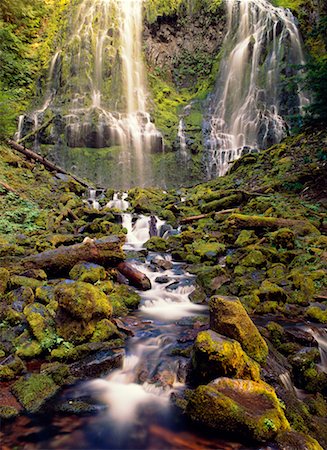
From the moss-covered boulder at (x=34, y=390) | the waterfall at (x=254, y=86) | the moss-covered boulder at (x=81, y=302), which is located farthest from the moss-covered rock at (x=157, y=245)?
the waterfall at (x=254, y=86)

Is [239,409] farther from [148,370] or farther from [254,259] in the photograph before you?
[254,259]

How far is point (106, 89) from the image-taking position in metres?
23.0

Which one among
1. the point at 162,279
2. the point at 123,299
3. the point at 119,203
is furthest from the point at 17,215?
the point at 123,299

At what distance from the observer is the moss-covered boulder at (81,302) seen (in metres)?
3.96

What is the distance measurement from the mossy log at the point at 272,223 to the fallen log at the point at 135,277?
3.73 m

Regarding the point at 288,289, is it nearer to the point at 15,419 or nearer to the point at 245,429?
the point at 245,429

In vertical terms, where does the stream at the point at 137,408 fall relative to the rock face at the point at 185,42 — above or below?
below

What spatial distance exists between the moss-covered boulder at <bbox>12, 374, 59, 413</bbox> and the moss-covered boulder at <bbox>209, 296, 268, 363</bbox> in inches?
73.8

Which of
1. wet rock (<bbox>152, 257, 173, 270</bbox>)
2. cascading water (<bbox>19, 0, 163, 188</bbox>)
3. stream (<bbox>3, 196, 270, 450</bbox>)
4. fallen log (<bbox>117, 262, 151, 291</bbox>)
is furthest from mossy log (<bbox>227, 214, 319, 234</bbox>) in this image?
cascading water (<bbox>19, 0, 163, 188</bbox>)

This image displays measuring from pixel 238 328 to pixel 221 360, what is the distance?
597 millimetres

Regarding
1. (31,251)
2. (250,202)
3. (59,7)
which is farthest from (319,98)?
(59,7)

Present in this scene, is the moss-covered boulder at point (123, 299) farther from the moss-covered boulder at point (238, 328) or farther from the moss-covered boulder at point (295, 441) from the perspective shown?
the moss-covered boulder at point (295, 441)

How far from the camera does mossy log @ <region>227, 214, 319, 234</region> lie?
8078mm

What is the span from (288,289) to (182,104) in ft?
72.5
